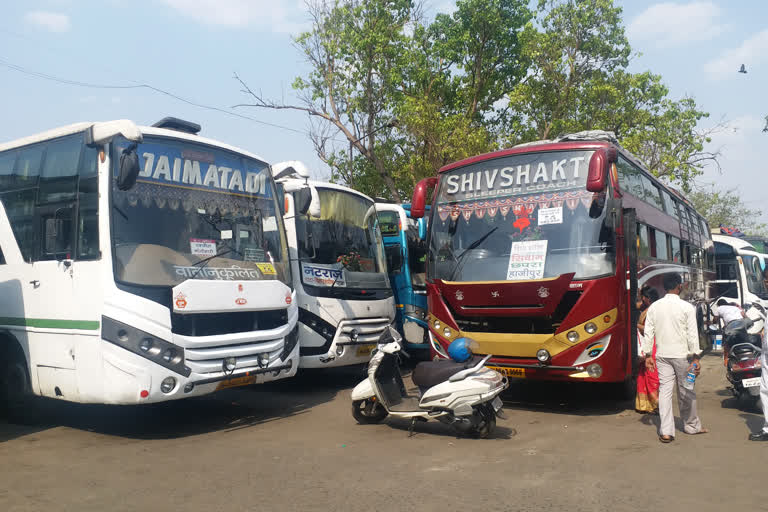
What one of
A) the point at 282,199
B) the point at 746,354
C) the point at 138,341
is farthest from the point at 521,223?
the point at 138,341

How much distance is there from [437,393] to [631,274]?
10.1 feet

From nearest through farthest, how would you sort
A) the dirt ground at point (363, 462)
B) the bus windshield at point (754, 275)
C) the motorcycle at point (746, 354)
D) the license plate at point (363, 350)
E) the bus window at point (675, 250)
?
the dirt ground at point (363, 462)
the motorcycle at point (746, 354)
the license plate at point (363, 350)
the bus window at point (675, 250)
the bus windshield at point (754, 275)

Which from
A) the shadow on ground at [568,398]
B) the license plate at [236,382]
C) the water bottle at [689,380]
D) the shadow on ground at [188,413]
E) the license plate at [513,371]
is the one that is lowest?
the shadow on ground at [568,398]

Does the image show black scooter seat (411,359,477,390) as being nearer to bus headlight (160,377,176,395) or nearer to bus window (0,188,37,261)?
bus headlight (160,377,176,395)

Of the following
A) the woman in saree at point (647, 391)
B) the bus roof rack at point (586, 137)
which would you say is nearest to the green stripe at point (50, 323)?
the bus roof rack at point (586, 137)

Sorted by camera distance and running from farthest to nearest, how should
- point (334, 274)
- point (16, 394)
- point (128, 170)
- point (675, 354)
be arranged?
point (334, 274)
point (16, 394)
point (675, 354)
point (128, 170)

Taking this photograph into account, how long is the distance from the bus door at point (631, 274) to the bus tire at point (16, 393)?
6.98 meters

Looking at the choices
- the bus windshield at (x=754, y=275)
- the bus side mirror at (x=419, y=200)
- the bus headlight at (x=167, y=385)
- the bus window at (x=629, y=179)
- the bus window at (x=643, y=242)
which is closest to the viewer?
the bus headlight at (x=167, y=385)

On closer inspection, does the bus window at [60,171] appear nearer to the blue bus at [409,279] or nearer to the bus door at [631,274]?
the blue bus at [409,279]

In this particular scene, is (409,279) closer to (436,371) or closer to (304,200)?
(304,200)

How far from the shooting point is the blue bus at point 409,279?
Result: 11922 mm

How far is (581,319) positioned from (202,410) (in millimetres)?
4948

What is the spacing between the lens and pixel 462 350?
6.98 m

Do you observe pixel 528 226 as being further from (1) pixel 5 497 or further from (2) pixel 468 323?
(1) pixel 5 497
